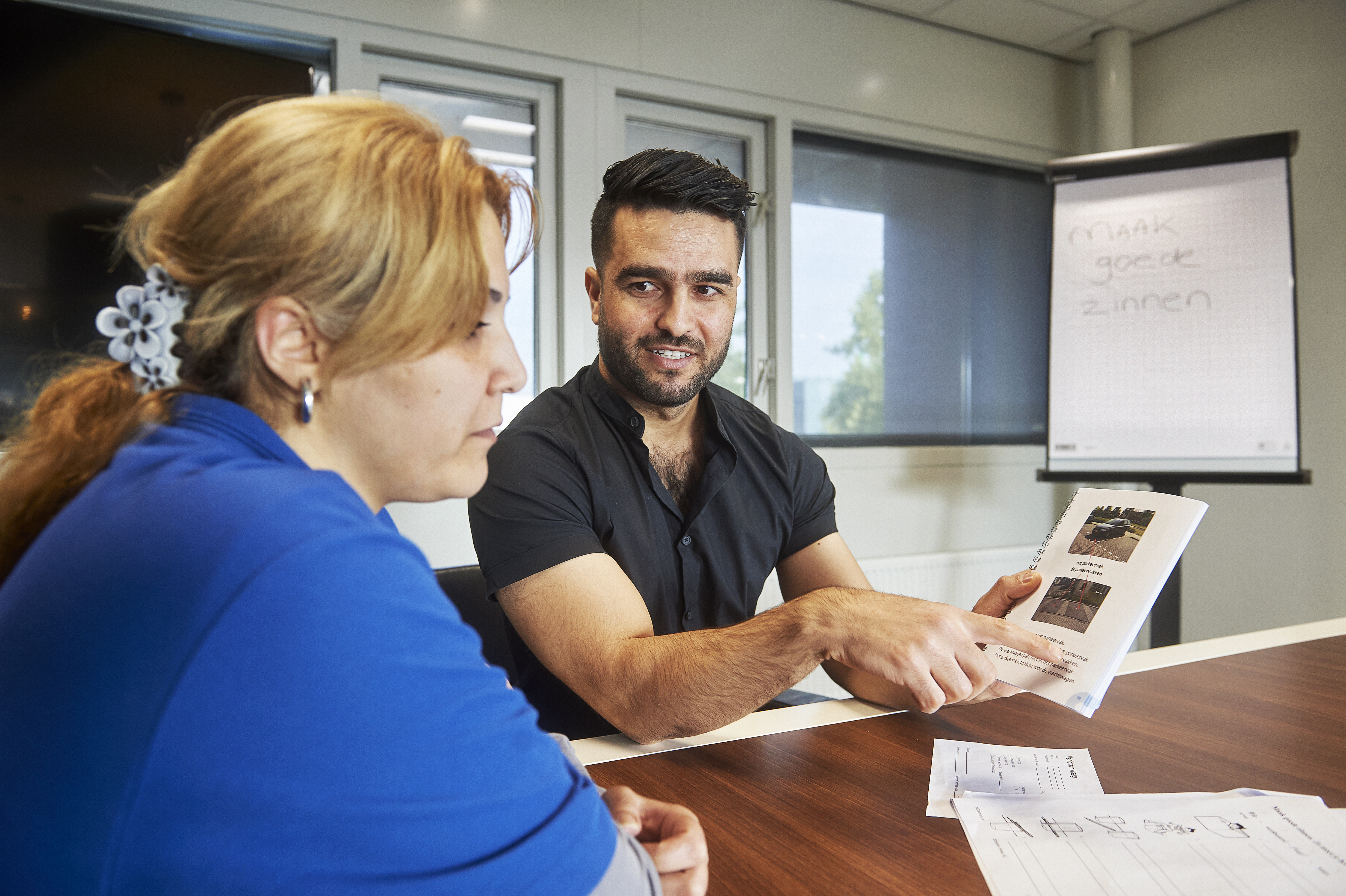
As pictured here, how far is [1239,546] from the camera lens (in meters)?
3.22

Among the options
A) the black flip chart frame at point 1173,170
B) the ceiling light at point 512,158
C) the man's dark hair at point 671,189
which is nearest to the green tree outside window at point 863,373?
the black flip chart frame at point 1173,170

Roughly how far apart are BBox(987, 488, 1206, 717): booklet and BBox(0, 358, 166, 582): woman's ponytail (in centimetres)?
86

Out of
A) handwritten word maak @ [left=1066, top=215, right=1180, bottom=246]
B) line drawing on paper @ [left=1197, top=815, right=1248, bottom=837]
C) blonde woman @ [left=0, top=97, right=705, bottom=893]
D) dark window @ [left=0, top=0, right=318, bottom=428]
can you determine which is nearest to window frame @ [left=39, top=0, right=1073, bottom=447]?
dark window @ [left=0, top=0, right=318, bottom=428]

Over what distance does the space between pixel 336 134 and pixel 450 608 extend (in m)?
0.34

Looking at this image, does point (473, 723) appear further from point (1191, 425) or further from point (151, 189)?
point (1191, 425)

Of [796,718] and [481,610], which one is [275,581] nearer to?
[796,718]

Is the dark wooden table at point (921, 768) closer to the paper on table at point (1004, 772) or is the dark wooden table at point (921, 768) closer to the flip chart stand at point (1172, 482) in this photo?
the paper on table at point (1004, 772)

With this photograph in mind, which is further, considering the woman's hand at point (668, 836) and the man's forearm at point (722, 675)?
the man's forearm at point (722, 675)

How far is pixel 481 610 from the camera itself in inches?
55.9

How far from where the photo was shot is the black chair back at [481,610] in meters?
1.41

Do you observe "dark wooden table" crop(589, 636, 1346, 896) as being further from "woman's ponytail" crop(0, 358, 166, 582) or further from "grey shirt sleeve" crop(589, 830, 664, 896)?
"woman's ponytail" crop(0, 358, 166, 582)

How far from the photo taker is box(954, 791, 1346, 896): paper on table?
0.68m

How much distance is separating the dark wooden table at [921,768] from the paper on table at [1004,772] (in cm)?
1

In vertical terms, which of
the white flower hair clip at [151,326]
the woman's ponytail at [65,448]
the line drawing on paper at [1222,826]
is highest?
the white flower hair clip at [151,326]
